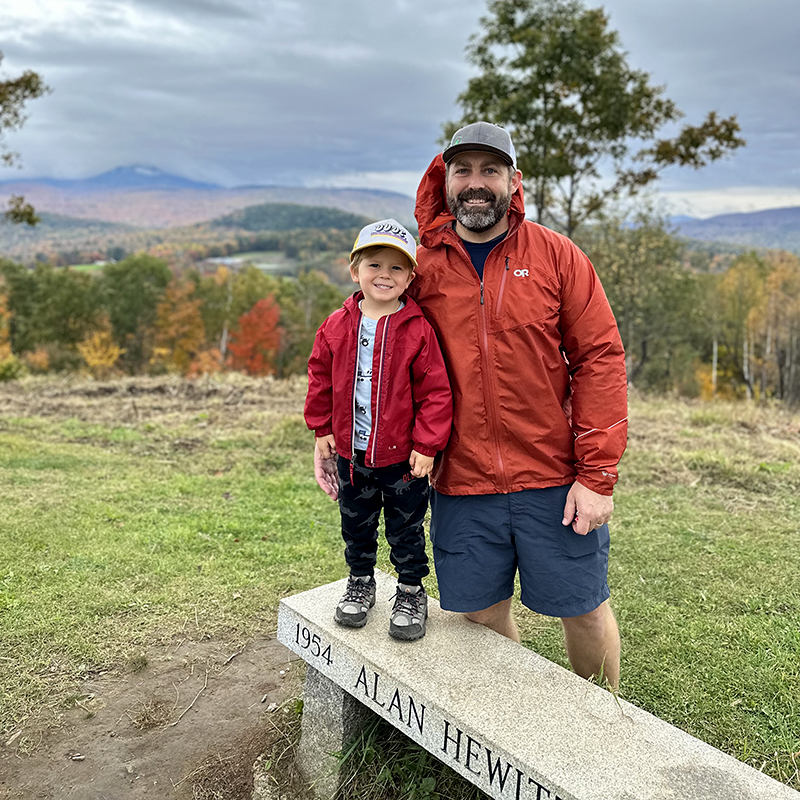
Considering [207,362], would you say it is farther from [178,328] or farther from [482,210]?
[482,210]

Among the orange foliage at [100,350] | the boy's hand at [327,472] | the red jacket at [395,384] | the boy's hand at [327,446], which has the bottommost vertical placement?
the orange foliage at [100,350]

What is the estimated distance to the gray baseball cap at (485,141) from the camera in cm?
247

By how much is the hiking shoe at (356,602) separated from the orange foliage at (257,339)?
1583 inches

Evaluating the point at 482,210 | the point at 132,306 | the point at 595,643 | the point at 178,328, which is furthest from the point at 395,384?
the point at 132,306

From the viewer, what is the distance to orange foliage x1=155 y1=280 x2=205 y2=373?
4312 cm

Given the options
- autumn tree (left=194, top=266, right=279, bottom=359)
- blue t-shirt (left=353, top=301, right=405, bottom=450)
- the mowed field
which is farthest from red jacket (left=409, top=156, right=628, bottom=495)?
autumn tree (left=194, top=266, right=279, bottom=359)

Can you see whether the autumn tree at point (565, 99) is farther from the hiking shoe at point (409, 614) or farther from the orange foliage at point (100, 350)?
the orange foliage at point (100, 350)

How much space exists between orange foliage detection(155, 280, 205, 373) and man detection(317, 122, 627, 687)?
42.1 m

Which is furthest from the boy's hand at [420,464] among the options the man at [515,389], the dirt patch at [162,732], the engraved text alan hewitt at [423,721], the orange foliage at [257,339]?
the orange foliage at [257,339]

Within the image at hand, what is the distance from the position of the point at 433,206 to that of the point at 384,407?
0.82m

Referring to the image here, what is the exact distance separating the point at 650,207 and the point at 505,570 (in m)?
23.0

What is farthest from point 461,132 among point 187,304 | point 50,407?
point 187,304

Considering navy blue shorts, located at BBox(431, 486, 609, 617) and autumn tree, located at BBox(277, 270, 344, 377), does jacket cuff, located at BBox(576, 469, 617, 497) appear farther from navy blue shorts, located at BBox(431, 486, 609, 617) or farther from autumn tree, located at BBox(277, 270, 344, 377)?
autumn tree, located at BBox(277, 270, 344, 377)

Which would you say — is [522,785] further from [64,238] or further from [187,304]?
[64,238]
